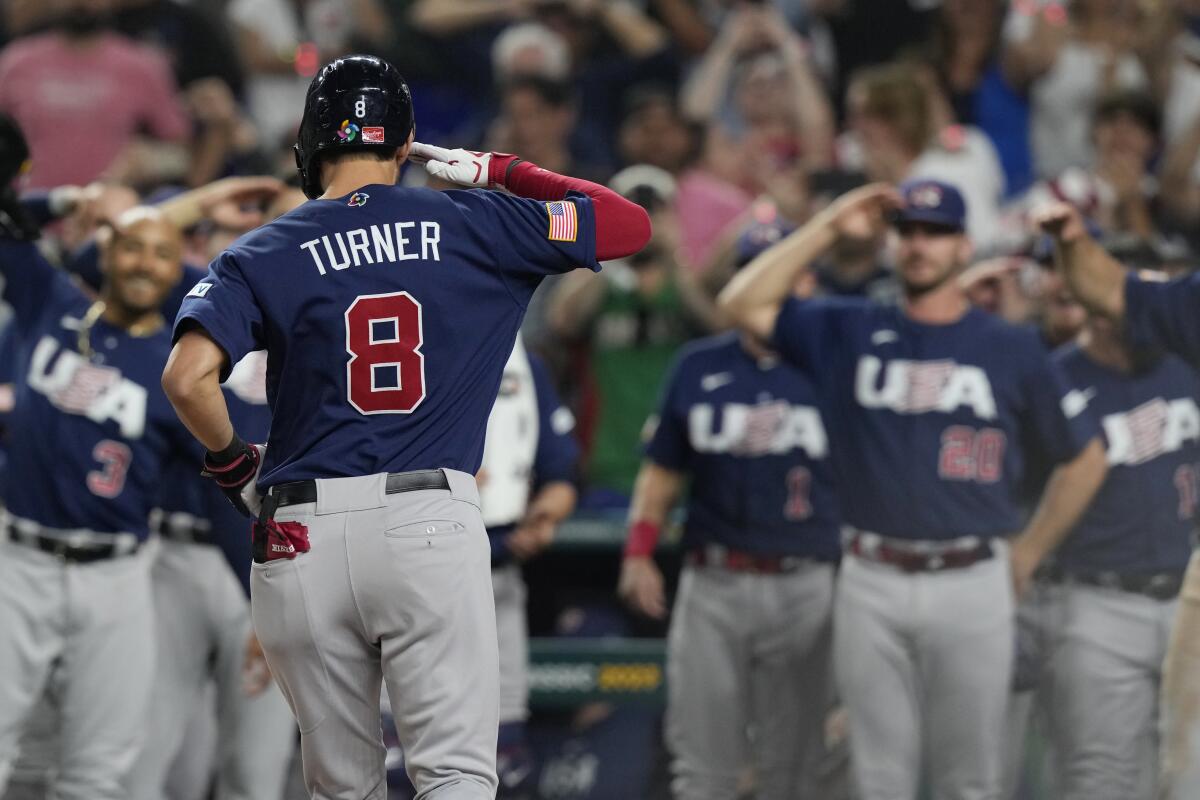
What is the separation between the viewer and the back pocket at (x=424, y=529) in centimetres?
343

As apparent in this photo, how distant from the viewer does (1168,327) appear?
4809mm

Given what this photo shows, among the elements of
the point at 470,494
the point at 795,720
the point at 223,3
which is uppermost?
the point at 223,3

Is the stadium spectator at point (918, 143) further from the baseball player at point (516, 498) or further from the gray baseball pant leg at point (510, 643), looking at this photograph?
the gray baseball pant leg at point (510, 643)

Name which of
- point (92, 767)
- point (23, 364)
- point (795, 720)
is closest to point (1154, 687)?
point (795, 720)

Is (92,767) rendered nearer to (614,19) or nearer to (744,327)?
(744,327)

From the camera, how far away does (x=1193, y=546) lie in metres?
5.63

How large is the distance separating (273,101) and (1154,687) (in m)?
5.97

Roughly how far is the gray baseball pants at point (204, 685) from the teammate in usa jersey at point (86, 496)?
23cm

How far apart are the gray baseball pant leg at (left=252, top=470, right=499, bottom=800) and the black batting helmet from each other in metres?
0.76

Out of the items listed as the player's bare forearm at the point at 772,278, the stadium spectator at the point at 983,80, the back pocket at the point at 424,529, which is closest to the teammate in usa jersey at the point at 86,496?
the player's bare forearm at the point at 772,278

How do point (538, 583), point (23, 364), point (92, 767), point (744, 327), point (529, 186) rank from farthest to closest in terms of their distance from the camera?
point (538, 583) → point (744, 327) → point (23, 364) → point (92, 767) → point (529, 186)

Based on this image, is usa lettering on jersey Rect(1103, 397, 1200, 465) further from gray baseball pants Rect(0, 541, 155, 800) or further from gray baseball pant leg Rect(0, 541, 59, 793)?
gray baseball pant leg Rect(0, 541, 59, 793)

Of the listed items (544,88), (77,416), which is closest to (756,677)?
(77,416)

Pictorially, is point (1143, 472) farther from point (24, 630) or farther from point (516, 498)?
point (24, 630)
